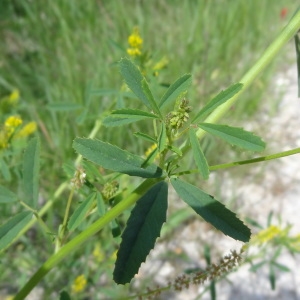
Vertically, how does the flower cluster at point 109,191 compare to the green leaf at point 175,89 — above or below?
below

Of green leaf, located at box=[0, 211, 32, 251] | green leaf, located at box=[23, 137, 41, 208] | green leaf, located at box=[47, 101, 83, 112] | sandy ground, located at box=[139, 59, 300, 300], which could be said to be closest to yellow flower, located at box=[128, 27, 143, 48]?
green leaf, located at box=[47, 101, 83, 112]

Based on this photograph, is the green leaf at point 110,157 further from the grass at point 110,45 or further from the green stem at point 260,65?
the grass at point 110,45

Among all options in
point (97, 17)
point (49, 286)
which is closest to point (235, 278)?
point (49, 286)

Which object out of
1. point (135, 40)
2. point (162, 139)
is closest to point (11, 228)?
point (162, 139)

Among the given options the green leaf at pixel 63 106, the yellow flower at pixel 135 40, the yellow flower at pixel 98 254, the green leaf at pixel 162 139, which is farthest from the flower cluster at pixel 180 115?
the yellow flower at pixel 98 254

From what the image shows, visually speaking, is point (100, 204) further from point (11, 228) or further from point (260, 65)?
point (260, 65)

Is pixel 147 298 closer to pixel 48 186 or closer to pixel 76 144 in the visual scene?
pixel 76 144

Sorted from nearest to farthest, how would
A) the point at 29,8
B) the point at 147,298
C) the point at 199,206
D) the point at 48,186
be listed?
the point at 199,206
the point at 147,298
the point at 48,186
the point at 29,8
